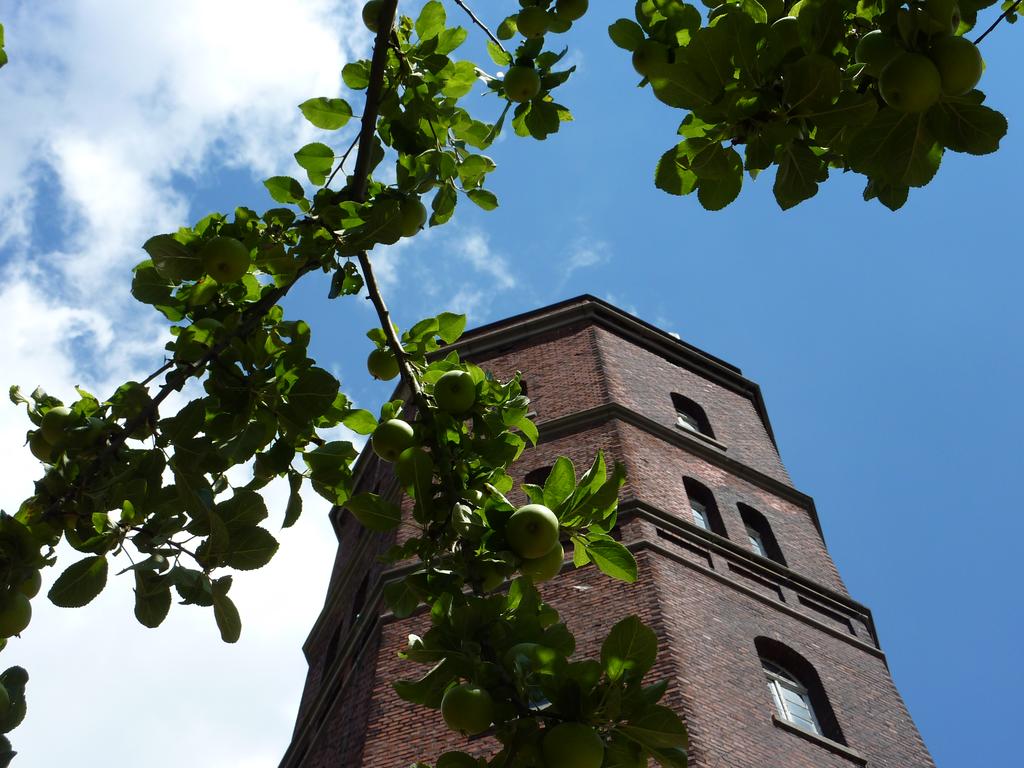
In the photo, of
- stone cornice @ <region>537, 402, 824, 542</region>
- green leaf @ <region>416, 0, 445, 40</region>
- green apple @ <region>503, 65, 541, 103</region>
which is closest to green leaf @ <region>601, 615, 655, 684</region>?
green apple @ <region>503, 65, 541, 103</region>

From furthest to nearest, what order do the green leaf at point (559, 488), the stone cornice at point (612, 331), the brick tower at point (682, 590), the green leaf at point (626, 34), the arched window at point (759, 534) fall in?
the stone cornice at point (612, 331) → the arched window at point (759, 534) → the brick tower at point (682, 590) → the green leaf at point (559, 488) → the green leaf at point (626, 34)

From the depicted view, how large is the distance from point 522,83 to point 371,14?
2.20 ft

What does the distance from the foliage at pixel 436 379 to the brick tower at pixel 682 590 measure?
743 centimetres

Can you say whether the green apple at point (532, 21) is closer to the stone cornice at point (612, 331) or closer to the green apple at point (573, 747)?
the green apple at point (573, 747)

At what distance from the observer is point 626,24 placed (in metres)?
3.24

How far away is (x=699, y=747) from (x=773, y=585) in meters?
4.92

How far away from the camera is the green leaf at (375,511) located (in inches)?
144

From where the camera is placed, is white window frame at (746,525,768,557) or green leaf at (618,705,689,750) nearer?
green leaf at (618,705,689,750)

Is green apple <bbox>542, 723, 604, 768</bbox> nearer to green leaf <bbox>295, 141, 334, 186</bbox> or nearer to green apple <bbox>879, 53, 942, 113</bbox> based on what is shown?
green apple <bbox>879, 53, 942, 113</bbox>

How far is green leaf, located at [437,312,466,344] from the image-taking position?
442cm

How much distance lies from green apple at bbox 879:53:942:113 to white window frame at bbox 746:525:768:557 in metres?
13.9

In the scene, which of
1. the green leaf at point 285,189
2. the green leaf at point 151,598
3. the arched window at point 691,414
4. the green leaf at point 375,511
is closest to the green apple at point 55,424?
the green leaf at point 151,598

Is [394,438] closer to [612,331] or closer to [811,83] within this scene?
[811,83]

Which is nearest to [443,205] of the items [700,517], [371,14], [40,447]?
[371,14]
